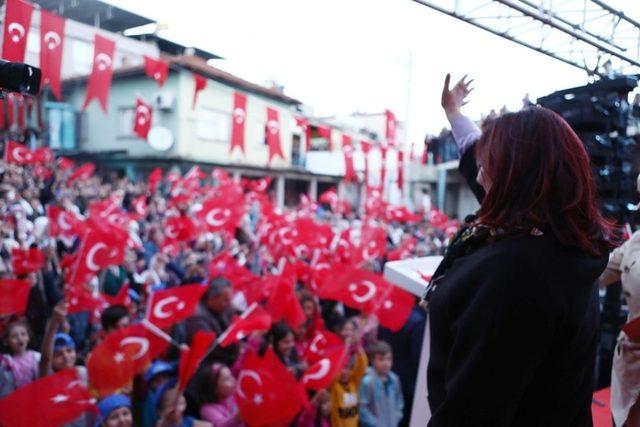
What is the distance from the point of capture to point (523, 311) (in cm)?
99

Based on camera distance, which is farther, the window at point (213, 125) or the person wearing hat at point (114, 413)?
the window at point (213, 125)

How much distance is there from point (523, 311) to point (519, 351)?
0.08 metres

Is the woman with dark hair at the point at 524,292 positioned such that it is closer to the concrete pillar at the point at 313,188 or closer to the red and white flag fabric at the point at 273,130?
the red and white flag fabric at the point at 273,130

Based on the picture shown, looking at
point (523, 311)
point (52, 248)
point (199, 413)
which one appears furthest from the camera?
point (52, 248)

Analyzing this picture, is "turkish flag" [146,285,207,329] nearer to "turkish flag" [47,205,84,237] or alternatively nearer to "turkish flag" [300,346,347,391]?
"turkish flag" [300,346,347,391]

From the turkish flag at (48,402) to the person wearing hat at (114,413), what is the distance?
0.26 feet

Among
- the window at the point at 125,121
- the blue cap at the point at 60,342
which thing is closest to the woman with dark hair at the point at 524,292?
the blue cap at the point at 60,342

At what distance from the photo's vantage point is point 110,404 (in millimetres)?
2756

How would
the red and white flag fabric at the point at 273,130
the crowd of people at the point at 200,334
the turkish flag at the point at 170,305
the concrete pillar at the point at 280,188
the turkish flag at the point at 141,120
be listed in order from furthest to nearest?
1. the concrete pillar at the point at 280,188
2. the red and white flag fabric at the point at 273,130
3. the turkish flag at the point at 141,120
4. the turkish flag at the point at 170,305
5. the crowd of people at the point at 200,334

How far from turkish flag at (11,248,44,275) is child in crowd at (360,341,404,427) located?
111 inches

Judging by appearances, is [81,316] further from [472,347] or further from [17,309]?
[472,347]

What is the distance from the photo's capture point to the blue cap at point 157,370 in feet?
10.6

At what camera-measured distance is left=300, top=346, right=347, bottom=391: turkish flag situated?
131 inches

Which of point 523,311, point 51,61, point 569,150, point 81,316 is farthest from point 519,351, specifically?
point 51,61
